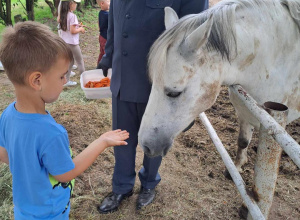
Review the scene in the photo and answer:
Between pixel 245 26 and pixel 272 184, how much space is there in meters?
0.94

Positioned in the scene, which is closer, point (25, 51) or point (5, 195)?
point (25, 51)

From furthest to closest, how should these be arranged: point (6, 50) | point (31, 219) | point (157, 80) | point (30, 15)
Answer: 1. point (30, 15)
2. point (157, 80)
3. point (31, 219)
4. point (6, 50)

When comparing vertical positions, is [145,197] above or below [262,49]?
below

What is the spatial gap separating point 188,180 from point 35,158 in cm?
180

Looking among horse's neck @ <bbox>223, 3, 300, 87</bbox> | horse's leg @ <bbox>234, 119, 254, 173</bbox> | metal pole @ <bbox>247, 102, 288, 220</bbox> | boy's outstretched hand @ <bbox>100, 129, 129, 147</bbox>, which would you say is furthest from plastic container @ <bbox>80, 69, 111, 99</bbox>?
metal pole @ <bbox>247, 102, 288, 220</bbox>

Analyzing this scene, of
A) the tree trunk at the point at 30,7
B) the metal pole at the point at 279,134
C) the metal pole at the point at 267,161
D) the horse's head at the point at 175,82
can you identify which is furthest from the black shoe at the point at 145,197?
the tree trunk at the point at 30,7

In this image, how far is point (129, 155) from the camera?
7.16 feet

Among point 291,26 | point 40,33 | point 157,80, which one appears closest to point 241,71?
point 291,26

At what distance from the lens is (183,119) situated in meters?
1.58

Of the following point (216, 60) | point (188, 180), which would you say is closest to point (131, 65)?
point (216, 60)

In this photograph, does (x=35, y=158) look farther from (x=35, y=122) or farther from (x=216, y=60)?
(x=216, y=60)

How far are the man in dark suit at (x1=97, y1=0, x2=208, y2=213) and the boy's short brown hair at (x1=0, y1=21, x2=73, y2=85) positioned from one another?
76 centimetres

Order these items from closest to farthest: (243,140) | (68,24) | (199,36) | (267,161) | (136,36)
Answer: (199,36) < (267,161) < (136,36) < (243,140) < (68,24)

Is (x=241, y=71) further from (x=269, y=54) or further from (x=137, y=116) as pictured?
(x=137, y=116)
